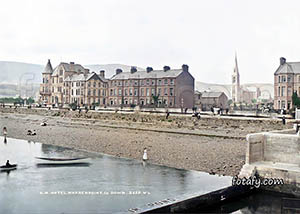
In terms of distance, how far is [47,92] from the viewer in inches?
4683

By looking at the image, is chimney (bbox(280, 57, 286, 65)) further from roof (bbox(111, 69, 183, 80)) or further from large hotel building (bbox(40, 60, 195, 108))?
roof (bbox(111, 69, 183, 80))

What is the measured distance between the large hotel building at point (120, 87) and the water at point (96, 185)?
55.9m

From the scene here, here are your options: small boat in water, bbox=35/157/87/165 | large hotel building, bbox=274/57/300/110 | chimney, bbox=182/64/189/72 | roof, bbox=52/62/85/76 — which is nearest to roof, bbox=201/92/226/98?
chimney, bbox=182/64/189/72

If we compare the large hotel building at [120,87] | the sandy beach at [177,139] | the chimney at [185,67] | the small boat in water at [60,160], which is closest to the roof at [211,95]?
the large hotel building at [120,87]

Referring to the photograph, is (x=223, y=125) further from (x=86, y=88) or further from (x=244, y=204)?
(x=86, y=88)

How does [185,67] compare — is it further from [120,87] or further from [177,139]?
[177,139]

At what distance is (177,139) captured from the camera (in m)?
40.3

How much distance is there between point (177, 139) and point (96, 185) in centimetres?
2086

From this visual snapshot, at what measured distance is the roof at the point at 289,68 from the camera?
7825 cm

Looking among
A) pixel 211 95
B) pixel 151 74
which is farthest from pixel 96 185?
pixel 211 95

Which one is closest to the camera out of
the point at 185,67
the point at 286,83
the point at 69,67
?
the point at 286,83

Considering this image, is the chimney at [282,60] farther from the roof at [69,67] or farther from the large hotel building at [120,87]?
the roof at [69,67]

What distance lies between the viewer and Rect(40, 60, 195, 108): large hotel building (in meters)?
86.2

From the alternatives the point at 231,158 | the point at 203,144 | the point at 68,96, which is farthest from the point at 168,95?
the point at 231,158
